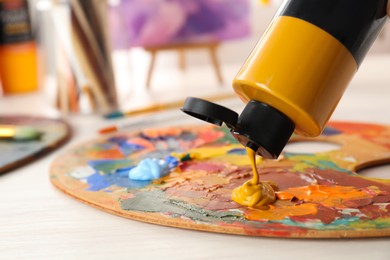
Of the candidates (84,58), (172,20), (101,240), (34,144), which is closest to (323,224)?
(101,240)

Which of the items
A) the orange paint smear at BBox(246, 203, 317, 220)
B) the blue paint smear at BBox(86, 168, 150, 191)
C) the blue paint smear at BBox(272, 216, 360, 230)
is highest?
the blue paint smear at BBox(272, 216, 360, 230)

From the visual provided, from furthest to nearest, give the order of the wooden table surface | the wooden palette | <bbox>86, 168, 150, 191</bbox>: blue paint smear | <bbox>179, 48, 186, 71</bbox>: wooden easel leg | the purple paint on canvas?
<bbox>179, 48, 186, 71</bbox>: wooden easel leg < the purple paint on canvas < the wooden palette < <bbox>86, 168, 150, 191</bbox>: blue paint smear < the wooden table surface

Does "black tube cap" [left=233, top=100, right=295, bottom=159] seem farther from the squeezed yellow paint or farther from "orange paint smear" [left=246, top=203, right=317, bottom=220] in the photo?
the squeezed yellow paint

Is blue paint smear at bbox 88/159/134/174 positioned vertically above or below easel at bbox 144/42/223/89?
below

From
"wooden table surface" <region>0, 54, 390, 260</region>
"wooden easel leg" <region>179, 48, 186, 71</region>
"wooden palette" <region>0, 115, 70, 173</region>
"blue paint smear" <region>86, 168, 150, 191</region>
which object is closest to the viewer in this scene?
"wooden table surface" <region>0, 54, 390, 260</region>

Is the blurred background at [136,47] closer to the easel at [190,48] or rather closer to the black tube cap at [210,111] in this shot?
the easel at [190,48]

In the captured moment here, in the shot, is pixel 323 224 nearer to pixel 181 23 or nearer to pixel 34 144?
pixel 34 144

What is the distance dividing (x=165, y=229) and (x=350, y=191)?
0.47ft

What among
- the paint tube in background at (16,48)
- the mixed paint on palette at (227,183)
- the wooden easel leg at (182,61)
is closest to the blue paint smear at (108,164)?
the mixed paint on palette at (227,183)

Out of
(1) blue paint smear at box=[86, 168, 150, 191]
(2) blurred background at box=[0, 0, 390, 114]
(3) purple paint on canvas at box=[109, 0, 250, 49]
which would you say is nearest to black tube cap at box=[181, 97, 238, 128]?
(1) blue paint smear at box=[86, 168, 150, 191]

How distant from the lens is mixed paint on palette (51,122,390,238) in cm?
38

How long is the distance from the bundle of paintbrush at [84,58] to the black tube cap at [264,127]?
0.51 meters

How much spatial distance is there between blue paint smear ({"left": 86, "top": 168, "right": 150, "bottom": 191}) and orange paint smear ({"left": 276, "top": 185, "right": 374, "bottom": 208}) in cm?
12

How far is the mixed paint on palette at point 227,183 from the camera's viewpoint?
1.26ft
